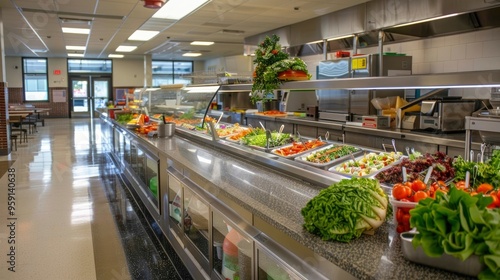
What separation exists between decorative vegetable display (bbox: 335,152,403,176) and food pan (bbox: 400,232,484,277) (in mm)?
1054

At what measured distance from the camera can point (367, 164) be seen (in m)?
2.54

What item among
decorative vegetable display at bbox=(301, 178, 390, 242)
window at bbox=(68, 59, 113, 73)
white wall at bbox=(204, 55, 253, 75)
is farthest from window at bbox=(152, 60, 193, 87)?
decorative vegetable display at bbox=(301, 178, 390, 242)

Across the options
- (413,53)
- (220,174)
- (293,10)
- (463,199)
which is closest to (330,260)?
(463,199)

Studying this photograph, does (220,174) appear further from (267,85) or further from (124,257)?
(124,257)

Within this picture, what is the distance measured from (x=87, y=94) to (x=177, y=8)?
13906mm

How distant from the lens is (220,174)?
2771 mm

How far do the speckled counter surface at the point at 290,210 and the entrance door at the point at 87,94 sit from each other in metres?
17.6

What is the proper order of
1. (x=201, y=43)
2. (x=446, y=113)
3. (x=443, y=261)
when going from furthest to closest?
(x=201, y=43) → (x=446, y=113) → (x=443, y=261)

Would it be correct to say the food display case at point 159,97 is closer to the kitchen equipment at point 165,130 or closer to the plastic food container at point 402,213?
the kitchen equipment at point 165,130

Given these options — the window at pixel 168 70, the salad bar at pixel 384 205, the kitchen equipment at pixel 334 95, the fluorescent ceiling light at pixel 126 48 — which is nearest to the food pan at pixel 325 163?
the salad bar at pixel 384 205

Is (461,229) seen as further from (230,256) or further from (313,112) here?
(313,112)

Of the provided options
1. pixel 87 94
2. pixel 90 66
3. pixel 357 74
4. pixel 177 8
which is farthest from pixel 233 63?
pixel 357 74

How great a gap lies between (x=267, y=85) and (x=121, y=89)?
18296 mm

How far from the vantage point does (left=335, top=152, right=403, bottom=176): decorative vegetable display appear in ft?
7.89
